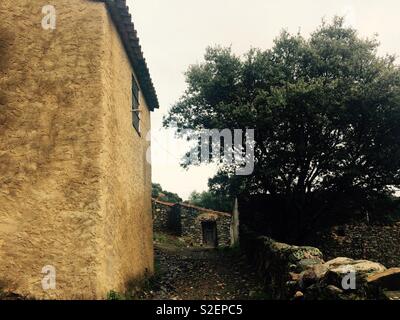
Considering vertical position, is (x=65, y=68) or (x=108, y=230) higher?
(x=65, y=68)

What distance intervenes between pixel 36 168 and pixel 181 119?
34.1 ft

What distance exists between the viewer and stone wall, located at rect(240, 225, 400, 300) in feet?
17.5

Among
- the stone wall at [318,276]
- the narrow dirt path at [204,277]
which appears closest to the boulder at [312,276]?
the stone wall at [318,276]

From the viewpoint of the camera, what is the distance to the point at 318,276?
22.9 ft

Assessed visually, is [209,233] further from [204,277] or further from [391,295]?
[391,295]

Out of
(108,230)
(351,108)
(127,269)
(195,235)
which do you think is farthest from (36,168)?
(195,235)

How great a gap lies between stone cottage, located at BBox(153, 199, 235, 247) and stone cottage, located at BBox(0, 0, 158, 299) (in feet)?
52.9

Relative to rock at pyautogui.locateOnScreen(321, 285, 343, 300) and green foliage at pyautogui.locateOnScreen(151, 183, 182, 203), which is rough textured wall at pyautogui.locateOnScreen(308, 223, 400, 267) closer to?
rock at pyautogui.locateOnScreen(321, 285, 343, 300)

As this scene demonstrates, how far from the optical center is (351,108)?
1459cm

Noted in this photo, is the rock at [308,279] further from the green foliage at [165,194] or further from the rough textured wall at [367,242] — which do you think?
the green foliage at [165,194]

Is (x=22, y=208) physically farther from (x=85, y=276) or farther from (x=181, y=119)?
(x=181, y=119)

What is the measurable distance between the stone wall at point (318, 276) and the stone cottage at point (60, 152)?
3.59 meters

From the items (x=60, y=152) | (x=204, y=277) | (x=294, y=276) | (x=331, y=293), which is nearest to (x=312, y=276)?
(x=294, y=276)

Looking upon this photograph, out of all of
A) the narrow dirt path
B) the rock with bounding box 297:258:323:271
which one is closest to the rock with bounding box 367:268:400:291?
the rock with bounding box 297:258:323:271
